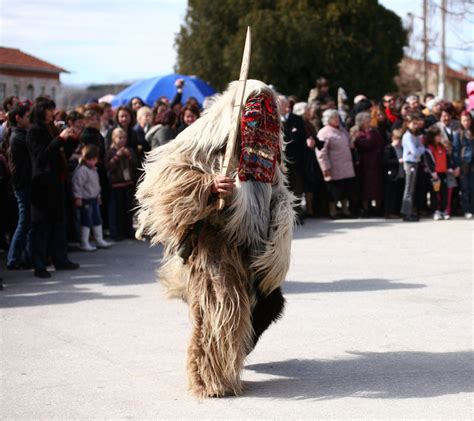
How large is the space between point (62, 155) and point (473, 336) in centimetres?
529

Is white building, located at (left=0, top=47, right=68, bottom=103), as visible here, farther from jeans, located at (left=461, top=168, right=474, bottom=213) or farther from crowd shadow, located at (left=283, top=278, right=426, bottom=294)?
jeans, located at (left=461, top=168, right=474, bottom=213)

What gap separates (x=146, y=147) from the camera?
42.9ft

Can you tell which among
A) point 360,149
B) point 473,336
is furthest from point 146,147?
point 473,336

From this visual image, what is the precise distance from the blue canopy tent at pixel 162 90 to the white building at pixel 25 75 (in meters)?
2.06

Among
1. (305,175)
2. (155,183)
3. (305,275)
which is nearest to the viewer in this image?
(155,183)

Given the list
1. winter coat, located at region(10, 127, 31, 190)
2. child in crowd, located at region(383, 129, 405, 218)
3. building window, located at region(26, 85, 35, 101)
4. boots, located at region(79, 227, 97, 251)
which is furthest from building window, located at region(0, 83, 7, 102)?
child in crowd, located at region(383, 129, 405, 218)

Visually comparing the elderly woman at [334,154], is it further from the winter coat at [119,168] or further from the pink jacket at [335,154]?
the winter coat at [119,168]

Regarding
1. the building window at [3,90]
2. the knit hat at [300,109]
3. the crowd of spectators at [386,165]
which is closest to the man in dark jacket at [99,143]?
the building window at [3,90]

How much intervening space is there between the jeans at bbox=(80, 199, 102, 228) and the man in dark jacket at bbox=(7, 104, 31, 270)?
1.54 m

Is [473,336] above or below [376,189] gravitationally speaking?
below

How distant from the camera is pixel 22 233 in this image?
9.84 m

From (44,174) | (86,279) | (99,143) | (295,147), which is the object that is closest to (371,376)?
(86,279)

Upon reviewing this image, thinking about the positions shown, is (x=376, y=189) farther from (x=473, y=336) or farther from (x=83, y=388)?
(x=83, y=388)

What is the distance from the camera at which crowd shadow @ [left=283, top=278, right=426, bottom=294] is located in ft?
28.6
